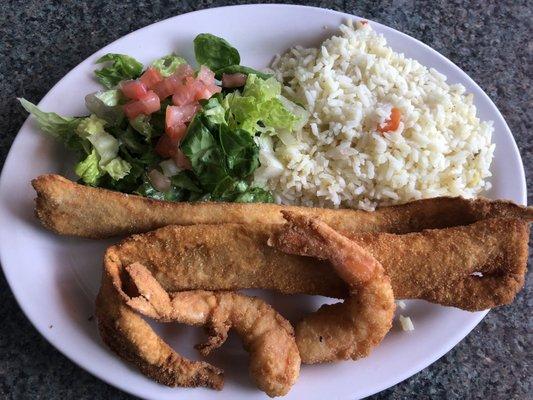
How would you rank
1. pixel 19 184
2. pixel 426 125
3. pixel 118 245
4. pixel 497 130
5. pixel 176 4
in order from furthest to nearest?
1. pixel 176 4
2. pixel 497 130
3. pixel 426 125
4. pixel 19 184
5. pixel 118 245

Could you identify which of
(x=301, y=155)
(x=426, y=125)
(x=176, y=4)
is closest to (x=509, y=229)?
(x=426, y=125)

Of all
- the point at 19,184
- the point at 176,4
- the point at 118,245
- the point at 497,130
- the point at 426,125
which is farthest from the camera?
the point at 176,4

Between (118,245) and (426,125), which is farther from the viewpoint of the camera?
(426,125)

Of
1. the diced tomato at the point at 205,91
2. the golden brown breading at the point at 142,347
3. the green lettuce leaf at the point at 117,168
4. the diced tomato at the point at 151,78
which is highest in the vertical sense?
the diced tomato at the point at 151,78

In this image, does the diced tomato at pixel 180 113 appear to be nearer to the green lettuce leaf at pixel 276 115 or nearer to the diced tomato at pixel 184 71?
the diced tomato at pixel 184 71

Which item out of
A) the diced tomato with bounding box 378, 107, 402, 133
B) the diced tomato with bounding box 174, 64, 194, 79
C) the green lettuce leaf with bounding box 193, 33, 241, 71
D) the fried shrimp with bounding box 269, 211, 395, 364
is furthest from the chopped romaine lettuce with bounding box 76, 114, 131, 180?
the diced tomato with bounding box 378, 107, 402, 133

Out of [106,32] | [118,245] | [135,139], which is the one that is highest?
[106,32]

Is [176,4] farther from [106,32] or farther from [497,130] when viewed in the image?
[497,130]

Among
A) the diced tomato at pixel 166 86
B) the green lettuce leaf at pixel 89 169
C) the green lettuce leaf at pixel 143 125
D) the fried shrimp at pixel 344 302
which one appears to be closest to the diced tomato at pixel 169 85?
the diced tomato at pixel 166 86
